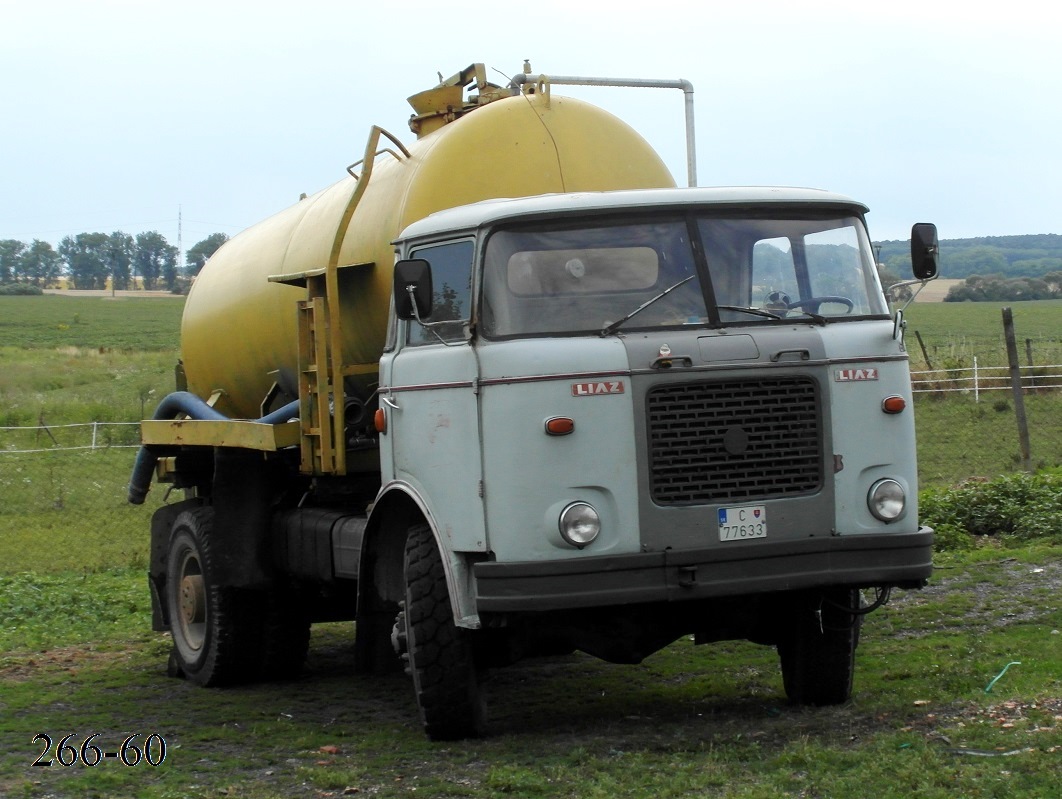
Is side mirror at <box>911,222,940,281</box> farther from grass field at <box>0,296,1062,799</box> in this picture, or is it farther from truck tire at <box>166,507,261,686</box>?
A: truck tire at <box>166,507,261,686</box>

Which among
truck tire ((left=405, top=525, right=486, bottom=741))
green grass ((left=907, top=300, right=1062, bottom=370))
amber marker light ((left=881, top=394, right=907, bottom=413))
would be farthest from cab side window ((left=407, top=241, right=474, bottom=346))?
green grass ((left=907, top=300, right=1062, bottom=370))

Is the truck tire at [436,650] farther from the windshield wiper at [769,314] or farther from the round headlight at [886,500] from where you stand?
the round headlight at [886,500]

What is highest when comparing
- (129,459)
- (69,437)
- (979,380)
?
(979,380)

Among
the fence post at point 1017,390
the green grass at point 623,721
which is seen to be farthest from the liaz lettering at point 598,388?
the fence post at point 1017,390

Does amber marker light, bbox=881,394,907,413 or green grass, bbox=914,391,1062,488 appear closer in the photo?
amber marker light, bbox=881,394,907,413

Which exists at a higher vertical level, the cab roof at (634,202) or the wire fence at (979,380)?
the cab roof at (634,202)

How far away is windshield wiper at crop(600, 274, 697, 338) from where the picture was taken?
22.0 feet

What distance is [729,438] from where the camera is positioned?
6.61m

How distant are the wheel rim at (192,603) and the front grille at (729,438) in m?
4.36

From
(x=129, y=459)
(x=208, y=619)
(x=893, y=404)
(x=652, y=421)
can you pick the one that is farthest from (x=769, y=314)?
(x=129, y=459)

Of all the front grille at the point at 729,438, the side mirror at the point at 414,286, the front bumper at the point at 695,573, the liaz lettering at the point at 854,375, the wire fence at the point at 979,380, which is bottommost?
the front bumper at the point at 695,573

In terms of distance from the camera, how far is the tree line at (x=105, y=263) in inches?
3930

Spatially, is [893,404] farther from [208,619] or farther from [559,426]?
[208,619]

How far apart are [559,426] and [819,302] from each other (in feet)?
4.90
